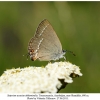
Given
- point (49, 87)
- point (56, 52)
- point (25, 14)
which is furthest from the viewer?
point (25, 14)

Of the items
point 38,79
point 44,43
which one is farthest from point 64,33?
point 38,79

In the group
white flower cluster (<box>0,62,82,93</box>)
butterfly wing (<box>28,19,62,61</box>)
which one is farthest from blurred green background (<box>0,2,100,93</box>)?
white flower cluster (<box>0,62,82,93</box>)

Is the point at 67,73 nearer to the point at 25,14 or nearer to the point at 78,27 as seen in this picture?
the point at 78,27

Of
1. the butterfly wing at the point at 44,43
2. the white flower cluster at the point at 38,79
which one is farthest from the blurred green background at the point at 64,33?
the white flower cluster at the point at 38,79

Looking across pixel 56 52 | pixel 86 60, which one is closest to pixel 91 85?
pixel 86 60

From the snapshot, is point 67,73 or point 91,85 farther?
point 91,85

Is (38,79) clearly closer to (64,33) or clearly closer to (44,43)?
(44,43)

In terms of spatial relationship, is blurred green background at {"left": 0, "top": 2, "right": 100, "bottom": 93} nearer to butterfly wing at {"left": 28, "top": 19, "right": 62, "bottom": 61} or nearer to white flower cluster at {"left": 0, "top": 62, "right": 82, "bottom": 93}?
butterfly wing at {"left": 28, "top": 19, "right": 62, "bottom": 61}
